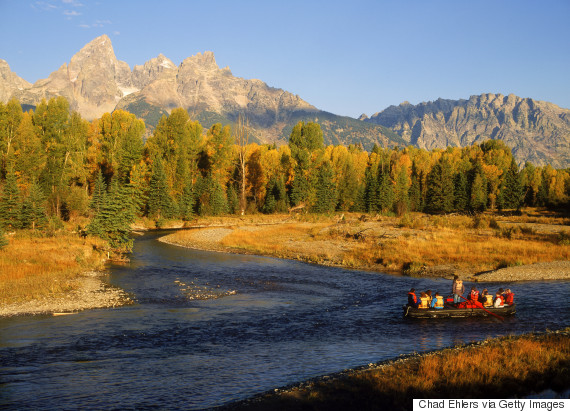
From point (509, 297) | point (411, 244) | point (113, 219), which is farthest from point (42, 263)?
point (411, 244)

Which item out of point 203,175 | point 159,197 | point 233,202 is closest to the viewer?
point 159,197

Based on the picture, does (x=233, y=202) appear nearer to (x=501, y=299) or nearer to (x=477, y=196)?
(x=477, y=196)

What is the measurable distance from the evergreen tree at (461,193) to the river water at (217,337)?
8077cm

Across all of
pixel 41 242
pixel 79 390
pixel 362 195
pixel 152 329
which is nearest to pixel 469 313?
pixel 152 329

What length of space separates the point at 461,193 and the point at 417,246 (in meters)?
68.2

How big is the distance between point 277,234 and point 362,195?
45404 mm

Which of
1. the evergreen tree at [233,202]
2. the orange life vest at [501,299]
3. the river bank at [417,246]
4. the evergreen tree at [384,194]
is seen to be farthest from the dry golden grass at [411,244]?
the evergreen tree at [384,194]

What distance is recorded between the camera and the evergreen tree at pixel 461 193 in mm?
112250

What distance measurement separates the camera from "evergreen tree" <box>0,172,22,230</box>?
4984 cm

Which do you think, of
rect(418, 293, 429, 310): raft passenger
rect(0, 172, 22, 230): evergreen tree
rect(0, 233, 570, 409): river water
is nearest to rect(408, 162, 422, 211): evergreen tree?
rect(0, 233, 570, 409): river water

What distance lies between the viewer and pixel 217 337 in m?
22.6

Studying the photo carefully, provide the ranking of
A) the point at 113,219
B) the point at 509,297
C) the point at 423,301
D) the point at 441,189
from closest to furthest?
1. the point at 423,301
2. the point at 509,297
3. the point at 113,219
4. the point at 441,189

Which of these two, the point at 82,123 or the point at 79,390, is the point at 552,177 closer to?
the point at 82,123

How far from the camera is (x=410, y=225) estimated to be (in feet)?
231
